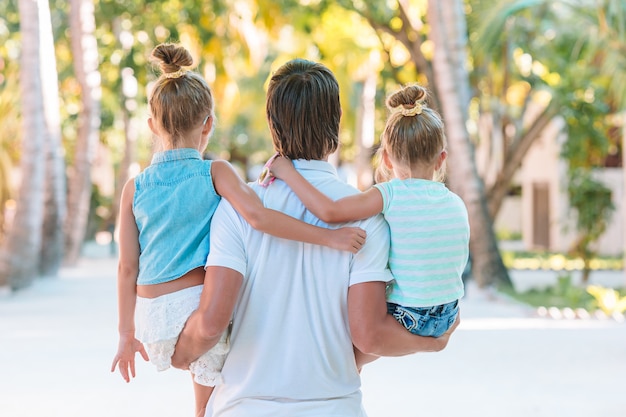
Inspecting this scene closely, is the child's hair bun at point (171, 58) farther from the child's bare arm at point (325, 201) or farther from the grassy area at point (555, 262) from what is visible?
the grassy area at point (555, 262)

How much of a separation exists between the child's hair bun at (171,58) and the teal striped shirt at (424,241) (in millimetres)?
661

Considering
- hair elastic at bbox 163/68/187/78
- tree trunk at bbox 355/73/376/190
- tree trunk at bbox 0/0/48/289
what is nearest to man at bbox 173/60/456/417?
hair elastic at bbox 163/68/187/78

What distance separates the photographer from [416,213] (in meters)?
2.45

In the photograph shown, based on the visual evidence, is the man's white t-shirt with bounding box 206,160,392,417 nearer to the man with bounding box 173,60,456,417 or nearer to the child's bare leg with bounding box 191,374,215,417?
the man with bounding box 173,60,456,417

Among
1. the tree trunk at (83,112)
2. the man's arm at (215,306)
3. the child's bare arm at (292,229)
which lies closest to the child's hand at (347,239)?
the child's bare arm at (292,229)

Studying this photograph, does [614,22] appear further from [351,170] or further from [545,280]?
[351,170]

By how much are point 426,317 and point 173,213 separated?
0.68 m

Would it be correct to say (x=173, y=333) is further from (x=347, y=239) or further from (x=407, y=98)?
(x=407, y=98)

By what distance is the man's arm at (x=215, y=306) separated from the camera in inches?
88.7

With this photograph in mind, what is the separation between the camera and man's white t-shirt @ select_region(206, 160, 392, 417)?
2311 millimetres

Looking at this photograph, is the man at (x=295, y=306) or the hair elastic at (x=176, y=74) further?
the hair elastic at (x=176, y=74)

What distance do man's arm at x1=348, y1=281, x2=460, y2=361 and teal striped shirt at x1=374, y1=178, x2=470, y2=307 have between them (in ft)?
0.29

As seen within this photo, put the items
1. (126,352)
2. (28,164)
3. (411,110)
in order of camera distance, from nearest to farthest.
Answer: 1. (411,110)
2. (126,352)
3. (28,164)

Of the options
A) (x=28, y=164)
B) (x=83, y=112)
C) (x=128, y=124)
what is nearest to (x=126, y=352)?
(x=28, y=164)
